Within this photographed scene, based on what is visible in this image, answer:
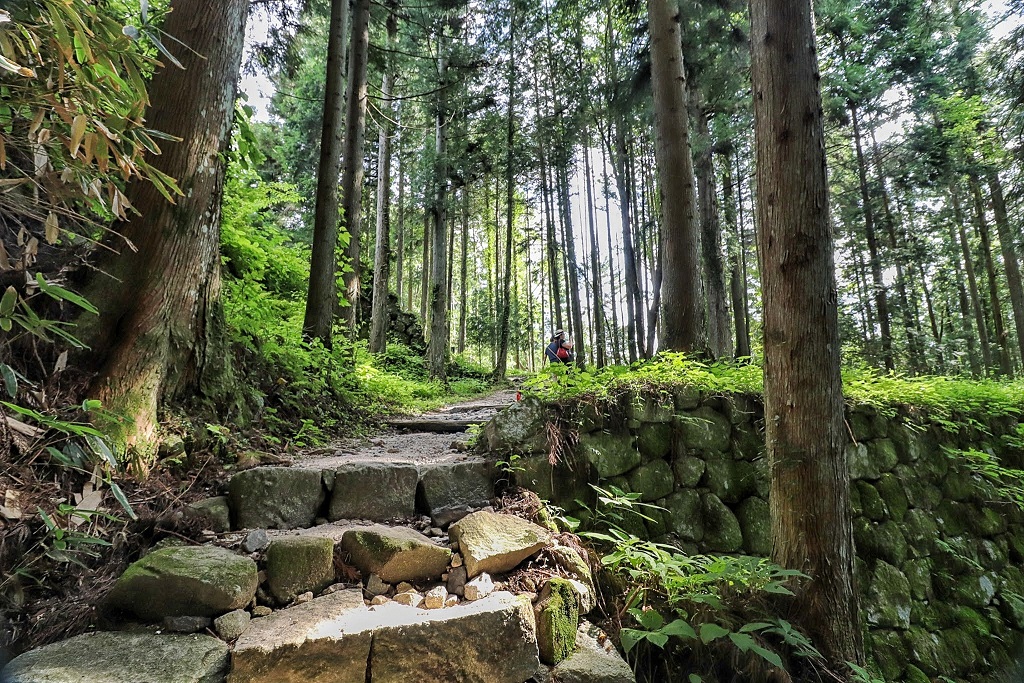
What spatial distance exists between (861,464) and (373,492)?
4.70 metres

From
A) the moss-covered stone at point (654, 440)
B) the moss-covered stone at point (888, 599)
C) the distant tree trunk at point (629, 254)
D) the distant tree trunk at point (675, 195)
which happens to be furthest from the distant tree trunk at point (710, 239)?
the moss-covered stone at point (654, 440)

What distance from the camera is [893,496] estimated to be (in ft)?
14.5

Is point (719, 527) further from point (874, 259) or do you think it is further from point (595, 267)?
point (595, 267)

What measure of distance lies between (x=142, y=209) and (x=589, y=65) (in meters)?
14.5

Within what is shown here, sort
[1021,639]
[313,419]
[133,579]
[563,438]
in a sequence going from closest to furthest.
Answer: [133,579] < [563,438] < [1021,639] < [313,419]

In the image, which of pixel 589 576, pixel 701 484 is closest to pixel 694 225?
pixel 701 484

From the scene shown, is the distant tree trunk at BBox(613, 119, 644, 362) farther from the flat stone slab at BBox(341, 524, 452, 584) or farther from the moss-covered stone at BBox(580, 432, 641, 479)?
the flat stone slab at BBox(341, 524, 452, 584)

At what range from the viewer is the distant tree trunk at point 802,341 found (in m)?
2.51

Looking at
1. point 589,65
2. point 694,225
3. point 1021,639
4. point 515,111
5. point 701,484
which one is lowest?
point 1021,639

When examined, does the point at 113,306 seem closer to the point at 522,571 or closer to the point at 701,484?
the point at 522,571

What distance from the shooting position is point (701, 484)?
3.83m

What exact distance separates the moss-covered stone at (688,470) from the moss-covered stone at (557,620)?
1.82 metres

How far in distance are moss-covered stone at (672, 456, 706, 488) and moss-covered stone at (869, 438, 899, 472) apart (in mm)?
2144

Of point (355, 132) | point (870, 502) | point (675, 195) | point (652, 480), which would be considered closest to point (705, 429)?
point (652, 480)
